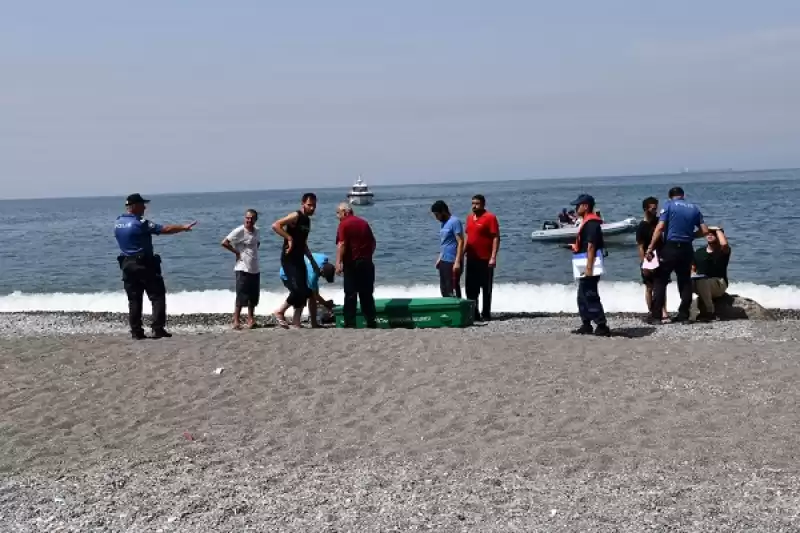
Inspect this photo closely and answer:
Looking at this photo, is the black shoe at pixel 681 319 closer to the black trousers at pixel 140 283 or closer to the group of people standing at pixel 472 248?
the group of people standing at pixel 472 248

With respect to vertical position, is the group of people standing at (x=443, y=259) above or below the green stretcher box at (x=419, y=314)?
above

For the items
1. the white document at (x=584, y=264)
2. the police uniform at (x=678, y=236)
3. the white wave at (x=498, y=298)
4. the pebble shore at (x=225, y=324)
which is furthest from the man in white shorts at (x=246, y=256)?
the white wave at (x=498, y=298)

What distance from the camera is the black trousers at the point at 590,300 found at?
1038cm

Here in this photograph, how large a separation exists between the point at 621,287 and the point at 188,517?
48.9 ft

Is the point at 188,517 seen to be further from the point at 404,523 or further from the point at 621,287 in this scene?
the point at 621,287

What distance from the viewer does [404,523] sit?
5262 mm

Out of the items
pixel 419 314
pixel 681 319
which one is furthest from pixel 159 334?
pixel 681 319

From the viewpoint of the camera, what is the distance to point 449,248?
1266 centimetres

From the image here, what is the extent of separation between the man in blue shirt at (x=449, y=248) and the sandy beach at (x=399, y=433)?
8.05ft

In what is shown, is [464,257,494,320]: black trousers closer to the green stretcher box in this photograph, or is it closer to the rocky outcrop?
the green stretcher box

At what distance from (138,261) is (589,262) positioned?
5.18 m

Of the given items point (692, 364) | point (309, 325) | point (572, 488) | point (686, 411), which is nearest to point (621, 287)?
point (309, 325)

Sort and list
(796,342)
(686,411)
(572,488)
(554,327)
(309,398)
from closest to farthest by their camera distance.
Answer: (572,488) < (686,411) < (309,398) < (796,342) < (554,327)

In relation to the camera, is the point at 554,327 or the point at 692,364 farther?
the point at 554,327
